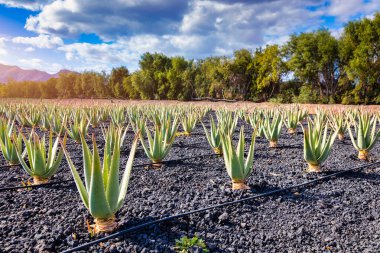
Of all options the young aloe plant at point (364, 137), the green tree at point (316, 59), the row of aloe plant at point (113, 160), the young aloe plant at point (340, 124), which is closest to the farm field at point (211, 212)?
the row of aloe plant at point (113, 160)

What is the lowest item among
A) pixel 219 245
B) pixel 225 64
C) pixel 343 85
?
pixel 219 245

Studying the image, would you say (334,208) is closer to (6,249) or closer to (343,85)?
(6,249)

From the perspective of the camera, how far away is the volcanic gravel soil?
6.94 ft

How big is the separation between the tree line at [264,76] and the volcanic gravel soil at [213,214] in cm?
2324

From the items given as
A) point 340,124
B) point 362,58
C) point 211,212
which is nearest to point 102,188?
point 211,212

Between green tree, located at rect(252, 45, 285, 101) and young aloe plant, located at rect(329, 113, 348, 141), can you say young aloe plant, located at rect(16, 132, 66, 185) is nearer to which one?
young aloe plant, located at rect(329, 113, 348, 141)

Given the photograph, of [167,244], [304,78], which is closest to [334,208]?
[167,244]

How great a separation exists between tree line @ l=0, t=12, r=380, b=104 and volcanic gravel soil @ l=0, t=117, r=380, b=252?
2324 cm

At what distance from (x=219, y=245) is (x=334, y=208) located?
1351mm

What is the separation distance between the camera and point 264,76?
33.9 m

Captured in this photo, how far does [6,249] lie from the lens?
1931mm

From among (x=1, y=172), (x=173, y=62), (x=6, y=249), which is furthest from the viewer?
(x=173, y=62)

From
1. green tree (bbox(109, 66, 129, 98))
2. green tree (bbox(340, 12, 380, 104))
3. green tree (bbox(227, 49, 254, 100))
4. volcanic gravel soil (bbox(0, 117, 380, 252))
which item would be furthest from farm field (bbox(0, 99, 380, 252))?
green tree (bbox(109, 66, 129, 98))

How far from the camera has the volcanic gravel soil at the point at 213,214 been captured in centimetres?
212
